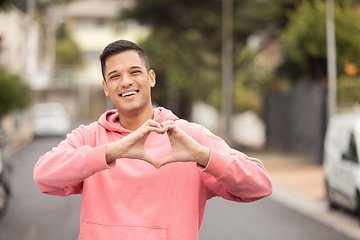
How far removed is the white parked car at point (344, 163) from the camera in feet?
31.3

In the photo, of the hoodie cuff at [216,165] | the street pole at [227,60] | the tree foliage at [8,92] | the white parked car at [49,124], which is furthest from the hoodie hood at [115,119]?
the white parked car at [49,124]

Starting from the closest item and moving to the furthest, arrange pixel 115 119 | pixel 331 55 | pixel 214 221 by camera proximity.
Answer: pixel 115 119 → pixel 214 221 → pixel 331 55

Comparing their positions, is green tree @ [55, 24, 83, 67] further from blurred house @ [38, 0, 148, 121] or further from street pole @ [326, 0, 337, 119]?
street pole @ [326, 0, 337, 119]

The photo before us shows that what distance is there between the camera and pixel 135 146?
211 cm

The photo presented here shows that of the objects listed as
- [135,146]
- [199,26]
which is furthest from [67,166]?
[199,26]

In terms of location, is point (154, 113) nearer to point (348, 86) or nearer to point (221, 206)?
point (221, 206)

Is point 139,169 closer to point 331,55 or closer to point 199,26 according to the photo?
point 331,55

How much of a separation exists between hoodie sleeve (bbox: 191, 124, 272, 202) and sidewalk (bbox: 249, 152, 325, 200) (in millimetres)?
11532

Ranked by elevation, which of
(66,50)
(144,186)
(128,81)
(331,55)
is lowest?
(144,186)

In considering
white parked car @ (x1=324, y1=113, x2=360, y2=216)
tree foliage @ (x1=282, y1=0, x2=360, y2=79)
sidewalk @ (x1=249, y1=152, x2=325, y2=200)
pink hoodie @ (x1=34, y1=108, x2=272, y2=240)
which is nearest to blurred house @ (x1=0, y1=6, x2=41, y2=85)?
sidewalk @ (x1=249, y1=152, x2=325, y2=200)

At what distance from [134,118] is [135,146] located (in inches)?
12.0

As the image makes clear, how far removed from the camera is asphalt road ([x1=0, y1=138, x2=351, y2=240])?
340 inches

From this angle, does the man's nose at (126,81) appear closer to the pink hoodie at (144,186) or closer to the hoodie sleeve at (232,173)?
the pink hoodie at (144,186)

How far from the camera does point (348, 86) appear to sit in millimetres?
18297
